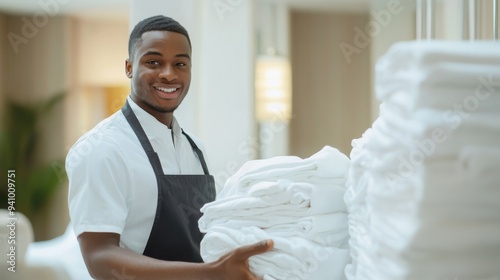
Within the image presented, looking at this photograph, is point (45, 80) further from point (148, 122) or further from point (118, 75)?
point (148, 122)

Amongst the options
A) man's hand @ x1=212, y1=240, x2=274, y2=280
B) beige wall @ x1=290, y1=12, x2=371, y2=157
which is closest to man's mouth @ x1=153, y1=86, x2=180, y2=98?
man's hand @ x1=212, y1=240, x2=274, y2=280

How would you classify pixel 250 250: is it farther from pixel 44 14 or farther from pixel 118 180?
pixel 44 14

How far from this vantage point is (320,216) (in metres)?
0.99

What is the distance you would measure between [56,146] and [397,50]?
14.3ft

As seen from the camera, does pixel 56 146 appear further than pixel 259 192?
Yes

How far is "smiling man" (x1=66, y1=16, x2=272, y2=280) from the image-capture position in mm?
1146

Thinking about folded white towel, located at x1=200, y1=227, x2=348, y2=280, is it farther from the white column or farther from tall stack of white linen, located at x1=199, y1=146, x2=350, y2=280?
the white column

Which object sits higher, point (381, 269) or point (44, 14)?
point (44, 14)

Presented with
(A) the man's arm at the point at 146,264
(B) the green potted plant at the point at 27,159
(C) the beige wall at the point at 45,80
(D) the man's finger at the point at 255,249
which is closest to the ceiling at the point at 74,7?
(C) the beige wall at the point at 45,80

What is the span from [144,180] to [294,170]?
1.16 feet

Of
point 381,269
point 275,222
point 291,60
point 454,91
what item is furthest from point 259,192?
point 291,60

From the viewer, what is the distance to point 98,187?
1.16 meters

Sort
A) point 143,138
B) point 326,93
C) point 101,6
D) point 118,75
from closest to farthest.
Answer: point 143,138 < point 326,93 < point 101,6 < point 118,75

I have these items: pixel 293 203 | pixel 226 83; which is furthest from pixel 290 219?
pixel 226 83
